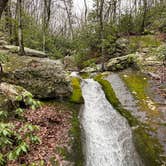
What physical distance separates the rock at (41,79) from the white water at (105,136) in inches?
57.0

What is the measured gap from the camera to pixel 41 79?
11.7 metres

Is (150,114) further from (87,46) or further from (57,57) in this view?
(57,57)

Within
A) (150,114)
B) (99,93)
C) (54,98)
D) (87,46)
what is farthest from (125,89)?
(87,46)

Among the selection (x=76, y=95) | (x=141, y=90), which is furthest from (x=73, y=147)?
(x=141, y=90)

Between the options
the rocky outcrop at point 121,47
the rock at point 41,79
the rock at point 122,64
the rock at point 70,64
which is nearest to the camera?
the rock at point 41,79

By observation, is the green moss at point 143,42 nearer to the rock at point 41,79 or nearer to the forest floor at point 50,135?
the rock at point 41,79

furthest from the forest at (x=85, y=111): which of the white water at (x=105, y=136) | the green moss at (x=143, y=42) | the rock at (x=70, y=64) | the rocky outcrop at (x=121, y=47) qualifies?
the rock at (x=70, y=64)

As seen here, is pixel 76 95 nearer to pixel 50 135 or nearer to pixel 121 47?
pixel 50 135

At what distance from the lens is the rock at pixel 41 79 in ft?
37.7

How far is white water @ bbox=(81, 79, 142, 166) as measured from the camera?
867 centimetres

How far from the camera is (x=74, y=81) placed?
A: 15148 mm

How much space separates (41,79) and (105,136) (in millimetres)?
3911

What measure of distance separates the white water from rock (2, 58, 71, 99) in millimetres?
1448

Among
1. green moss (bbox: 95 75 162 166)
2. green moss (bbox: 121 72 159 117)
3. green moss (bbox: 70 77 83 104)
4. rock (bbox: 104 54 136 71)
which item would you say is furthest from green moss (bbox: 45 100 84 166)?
rock (bbox: 104 54 136 71)
